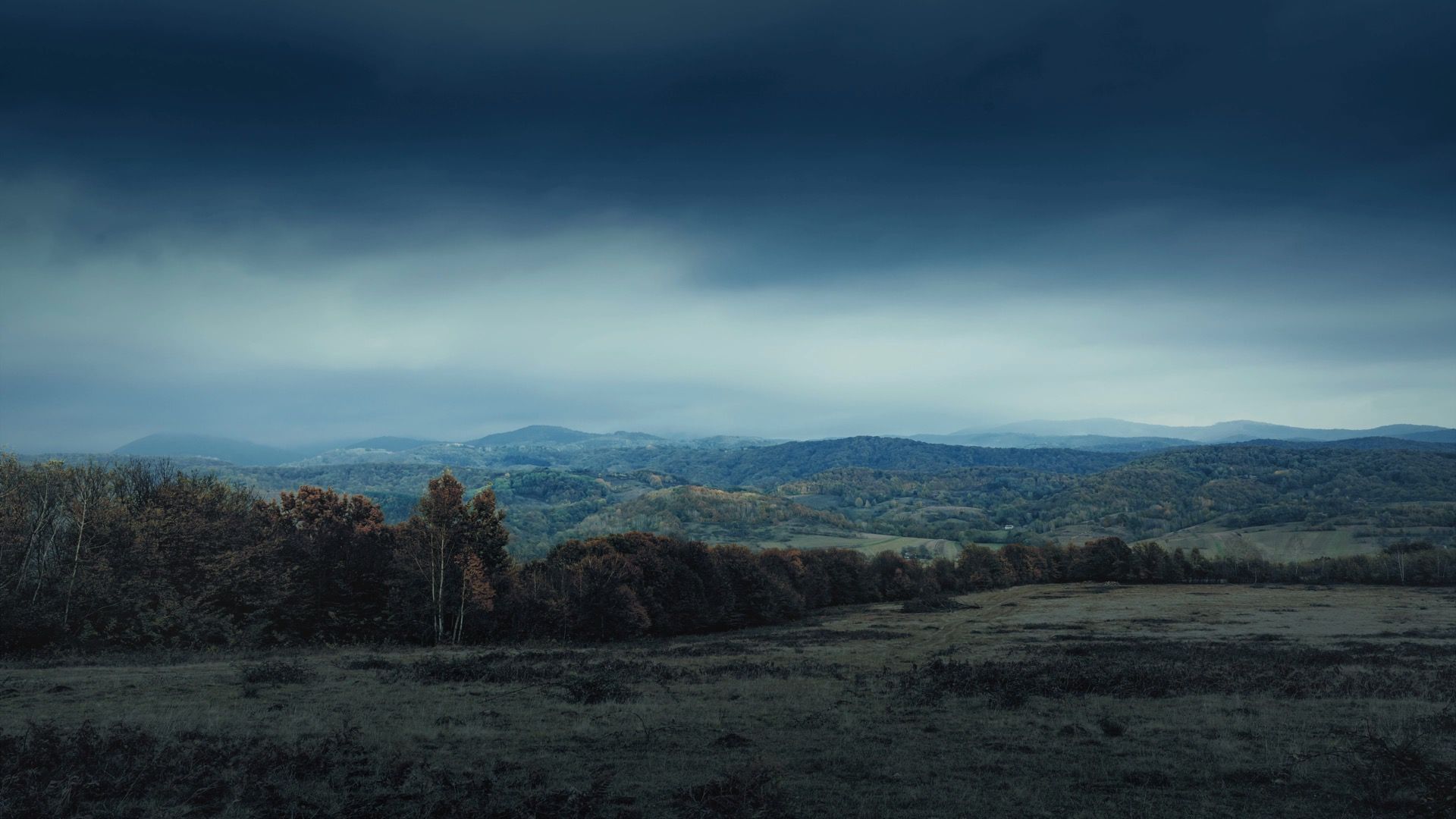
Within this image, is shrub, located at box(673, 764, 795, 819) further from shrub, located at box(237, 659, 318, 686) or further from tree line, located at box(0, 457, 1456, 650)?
tree line, located at box(0, 457, 1456, 650)

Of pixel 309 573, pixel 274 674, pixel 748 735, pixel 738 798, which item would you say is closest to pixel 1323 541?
pixel 748 735

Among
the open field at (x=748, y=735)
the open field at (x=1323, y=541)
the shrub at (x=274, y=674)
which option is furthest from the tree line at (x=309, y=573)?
the open field at (x=1323, y=541)

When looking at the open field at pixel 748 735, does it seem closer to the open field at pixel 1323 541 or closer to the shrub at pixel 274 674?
the shrub at pixel 274 674

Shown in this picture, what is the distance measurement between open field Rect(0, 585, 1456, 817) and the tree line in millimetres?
10614

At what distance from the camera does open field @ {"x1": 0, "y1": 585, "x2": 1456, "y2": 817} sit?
1277cm

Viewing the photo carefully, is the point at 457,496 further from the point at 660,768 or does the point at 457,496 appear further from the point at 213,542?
Result: the point at 660,768

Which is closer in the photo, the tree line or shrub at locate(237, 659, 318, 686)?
shrub at locate(237, 659, 318, 686)

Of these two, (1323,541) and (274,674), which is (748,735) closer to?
(274,674)

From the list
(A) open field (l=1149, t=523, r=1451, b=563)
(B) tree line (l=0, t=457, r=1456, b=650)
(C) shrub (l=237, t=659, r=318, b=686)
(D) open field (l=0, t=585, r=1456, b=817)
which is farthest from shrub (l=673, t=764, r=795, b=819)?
(A) open field (l=1149, t=523, r=1451, b=563)

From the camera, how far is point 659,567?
235 feet

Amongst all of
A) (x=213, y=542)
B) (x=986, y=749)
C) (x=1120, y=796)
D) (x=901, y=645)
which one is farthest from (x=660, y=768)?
(x=213, y=542)

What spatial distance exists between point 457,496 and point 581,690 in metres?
34.3

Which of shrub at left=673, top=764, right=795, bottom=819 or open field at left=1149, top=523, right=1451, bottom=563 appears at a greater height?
shrub at left=673, top=764, right=795, bottom=819

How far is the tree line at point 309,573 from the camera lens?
41.6 meters
